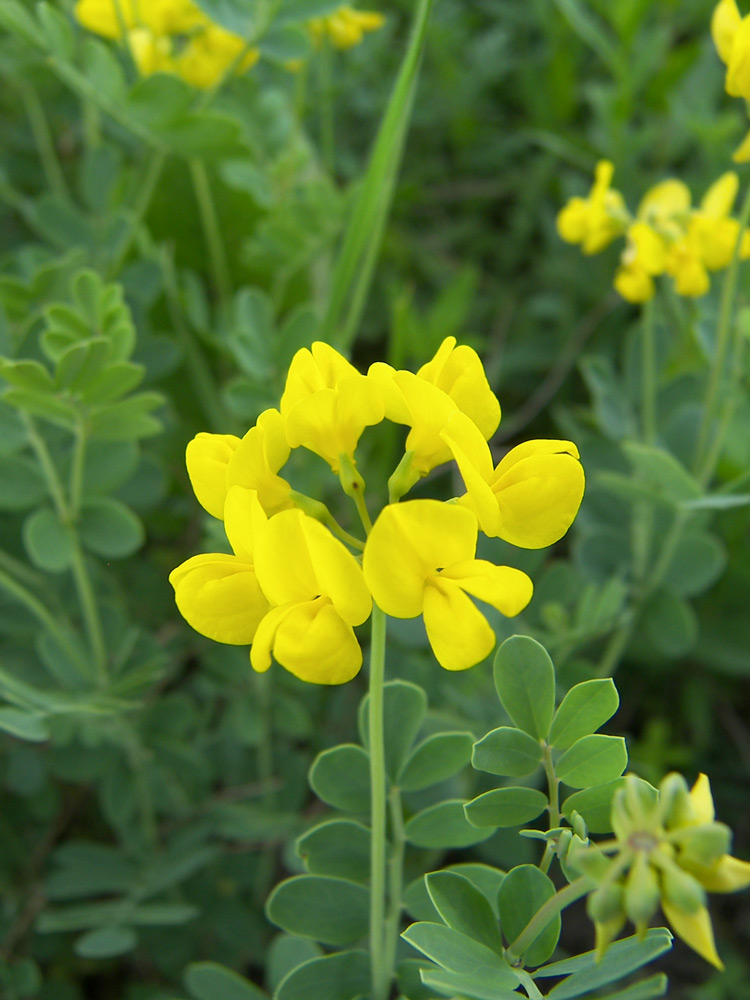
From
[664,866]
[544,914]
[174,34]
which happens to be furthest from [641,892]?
[174,34]

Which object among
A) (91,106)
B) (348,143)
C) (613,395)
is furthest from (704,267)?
(348,143)

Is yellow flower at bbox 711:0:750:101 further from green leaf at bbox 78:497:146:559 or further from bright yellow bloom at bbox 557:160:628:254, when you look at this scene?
green leaf at bbox 78:497:146:559

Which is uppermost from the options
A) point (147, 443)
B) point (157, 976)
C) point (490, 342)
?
point (490, 342)

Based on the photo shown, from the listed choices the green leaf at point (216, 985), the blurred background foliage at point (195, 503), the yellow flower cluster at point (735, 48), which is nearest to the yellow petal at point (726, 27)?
the yellow flower cluster at point (735, 48)

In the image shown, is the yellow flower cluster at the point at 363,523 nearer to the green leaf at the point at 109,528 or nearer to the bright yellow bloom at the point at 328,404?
the bright yellow bloom at the point at 328,404

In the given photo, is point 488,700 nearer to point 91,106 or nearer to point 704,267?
point 704,267
